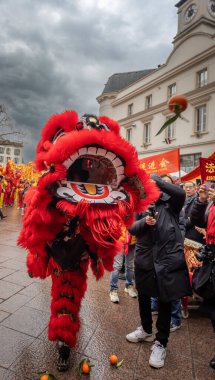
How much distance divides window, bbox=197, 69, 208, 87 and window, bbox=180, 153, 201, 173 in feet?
16.0

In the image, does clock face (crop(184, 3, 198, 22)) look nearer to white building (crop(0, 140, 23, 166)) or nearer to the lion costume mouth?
the lion costume mouth

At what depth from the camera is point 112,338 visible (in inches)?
106

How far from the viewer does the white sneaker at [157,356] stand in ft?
7.58

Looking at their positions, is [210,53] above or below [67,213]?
above

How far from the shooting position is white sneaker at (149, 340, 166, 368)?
2311mm

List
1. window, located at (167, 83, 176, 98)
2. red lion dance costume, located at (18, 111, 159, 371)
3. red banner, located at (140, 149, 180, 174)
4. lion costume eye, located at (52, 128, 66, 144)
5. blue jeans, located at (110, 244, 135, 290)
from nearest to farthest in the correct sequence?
red lion dance costume, located at (18, 111, 159, 371)
lion costume eye, located at (52, 128, 66, 144)
blue jeans, located at (110, 244, 135, 290)
red banner, located at (140, 149, 180, 174)
window, located at (167, 83, 176, 98)

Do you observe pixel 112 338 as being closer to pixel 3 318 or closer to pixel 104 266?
pixel 104 266

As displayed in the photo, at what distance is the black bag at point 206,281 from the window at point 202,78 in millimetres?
17317

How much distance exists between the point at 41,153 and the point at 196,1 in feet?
76.0

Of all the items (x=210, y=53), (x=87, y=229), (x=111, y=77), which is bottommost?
(x=87, y=229)

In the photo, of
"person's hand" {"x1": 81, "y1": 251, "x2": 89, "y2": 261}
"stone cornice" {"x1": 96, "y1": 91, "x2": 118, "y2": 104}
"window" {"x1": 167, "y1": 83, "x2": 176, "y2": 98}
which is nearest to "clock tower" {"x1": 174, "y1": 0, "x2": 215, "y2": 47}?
"window" {"x1": 167, "y1": 83, "x2": 176, "y2": 98}

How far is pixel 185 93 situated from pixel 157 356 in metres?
18.3

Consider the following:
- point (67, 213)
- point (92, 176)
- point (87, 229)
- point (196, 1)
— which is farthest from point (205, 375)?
point (196, 1)

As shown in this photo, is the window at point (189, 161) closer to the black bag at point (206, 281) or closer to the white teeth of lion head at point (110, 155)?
the black bag at point (206, 281)
